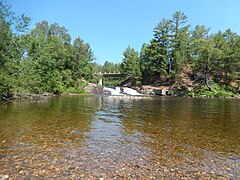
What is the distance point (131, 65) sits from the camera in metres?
56.0

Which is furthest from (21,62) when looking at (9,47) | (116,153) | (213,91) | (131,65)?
(131,65)

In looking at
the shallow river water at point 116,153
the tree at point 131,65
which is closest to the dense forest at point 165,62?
the tree at point 131,65

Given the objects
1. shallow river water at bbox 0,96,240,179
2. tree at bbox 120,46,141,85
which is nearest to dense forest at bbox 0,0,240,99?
tree at bbox 120,46,141,85

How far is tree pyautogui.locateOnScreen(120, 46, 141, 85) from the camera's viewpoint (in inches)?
2057

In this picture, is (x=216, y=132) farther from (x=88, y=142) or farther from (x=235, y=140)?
(x=88, y=142)

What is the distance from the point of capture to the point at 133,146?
5.62 metres

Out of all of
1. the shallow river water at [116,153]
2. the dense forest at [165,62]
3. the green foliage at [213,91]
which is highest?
the dense forest at [165,62]

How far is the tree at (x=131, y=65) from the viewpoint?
171 ft

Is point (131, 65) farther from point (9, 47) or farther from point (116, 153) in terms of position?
point (116, 153)

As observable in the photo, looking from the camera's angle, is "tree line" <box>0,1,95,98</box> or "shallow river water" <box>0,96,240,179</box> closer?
"shallow river water" <box>0,96,240,179</box>

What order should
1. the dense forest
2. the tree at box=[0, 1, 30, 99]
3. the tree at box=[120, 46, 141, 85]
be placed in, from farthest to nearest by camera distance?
the tree at box=[120, 46, 141, 85], the dense forest, the tree at box=[0, 1, 30, 99]

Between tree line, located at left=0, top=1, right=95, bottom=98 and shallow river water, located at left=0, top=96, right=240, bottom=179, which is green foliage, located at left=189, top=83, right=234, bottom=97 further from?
shallow river water, located at left=0, top=96, right=240, bottom=179

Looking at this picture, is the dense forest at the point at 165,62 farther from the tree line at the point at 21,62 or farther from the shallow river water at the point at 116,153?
the shallow river water at the point at 116,153

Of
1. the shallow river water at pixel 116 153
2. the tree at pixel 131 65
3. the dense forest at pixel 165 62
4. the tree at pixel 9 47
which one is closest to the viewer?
Answer: the shallow river water at pixel 116 153
